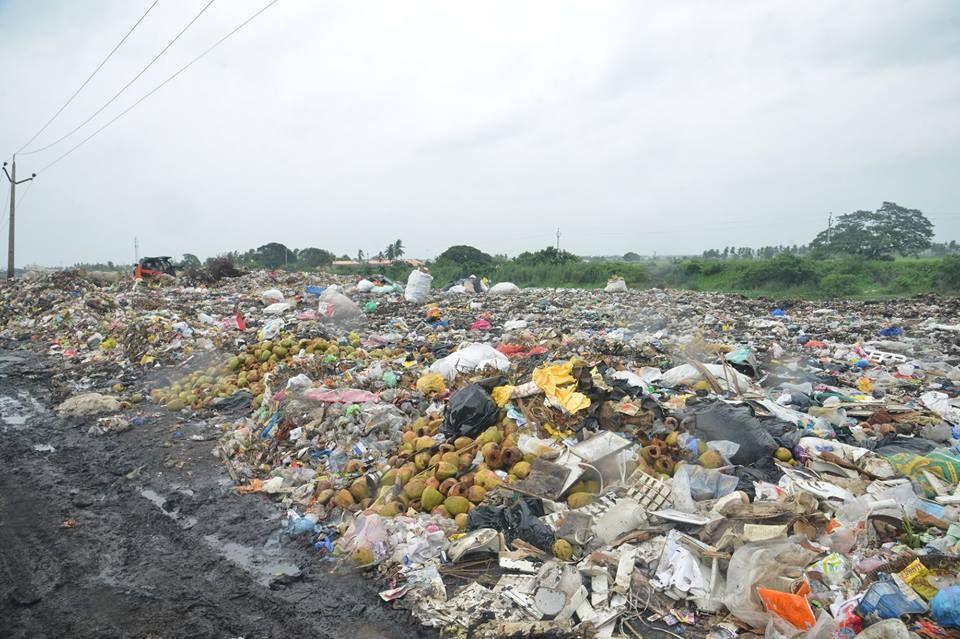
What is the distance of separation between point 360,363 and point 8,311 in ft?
40.9

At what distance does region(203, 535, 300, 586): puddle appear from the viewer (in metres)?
3.09

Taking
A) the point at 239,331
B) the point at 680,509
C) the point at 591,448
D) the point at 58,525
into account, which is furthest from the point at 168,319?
the point at 680,509

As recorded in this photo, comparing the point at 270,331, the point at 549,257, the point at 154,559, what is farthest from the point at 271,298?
the point at 549,257

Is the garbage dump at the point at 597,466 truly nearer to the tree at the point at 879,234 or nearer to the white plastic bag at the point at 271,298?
the white plastic bag at the point at 271,298

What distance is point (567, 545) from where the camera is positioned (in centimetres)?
301

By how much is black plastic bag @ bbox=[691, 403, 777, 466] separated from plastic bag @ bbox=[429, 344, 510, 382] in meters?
2.10

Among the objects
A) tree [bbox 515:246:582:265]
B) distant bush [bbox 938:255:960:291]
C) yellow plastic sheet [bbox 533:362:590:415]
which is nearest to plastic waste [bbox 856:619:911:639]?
yellow plastic sheet [bbox 533:362:590:415]

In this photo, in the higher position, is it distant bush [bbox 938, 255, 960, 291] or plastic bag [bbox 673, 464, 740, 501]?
distant bush [bbox 938, 255, 960, 291]

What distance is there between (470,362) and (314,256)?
97.5 ft

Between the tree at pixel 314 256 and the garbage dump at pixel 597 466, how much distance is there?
24909 millimetres

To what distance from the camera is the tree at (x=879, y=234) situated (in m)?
26.9

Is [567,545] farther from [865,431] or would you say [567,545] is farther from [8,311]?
[8,311]

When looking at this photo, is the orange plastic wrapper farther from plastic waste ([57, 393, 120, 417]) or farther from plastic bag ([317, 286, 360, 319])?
plastic bag ([317, 286, 360, 319])

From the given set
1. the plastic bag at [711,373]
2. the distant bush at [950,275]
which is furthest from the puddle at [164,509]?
the distant bush at [950,275]
